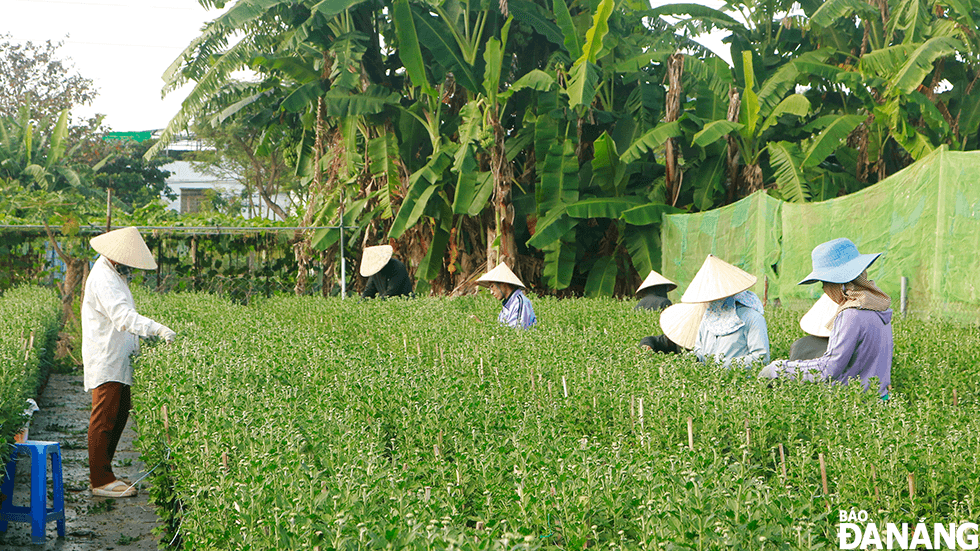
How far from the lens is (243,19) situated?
13781 millimetres

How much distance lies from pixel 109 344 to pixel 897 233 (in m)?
7.96

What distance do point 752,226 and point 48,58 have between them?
30.4 meters

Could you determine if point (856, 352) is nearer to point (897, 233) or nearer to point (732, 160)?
point (897, 233)

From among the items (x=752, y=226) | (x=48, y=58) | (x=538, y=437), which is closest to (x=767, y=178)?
(x=752, y=226)

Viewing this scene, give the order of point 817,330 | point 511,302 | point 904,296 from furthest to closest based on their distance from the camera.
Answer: point 904,296 → point 511,302 → point 817,330

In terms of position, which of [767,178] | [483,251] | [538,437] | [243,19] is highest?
[243,19]

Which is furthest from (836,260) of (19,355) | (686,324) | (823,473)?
(19,355)

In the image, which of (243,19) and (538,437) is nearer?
(538,437)

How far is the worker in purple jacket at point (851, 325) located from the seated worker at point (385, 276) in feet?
24.8

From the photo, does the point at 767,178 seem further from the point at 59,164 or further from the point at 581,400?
the point at 59,164

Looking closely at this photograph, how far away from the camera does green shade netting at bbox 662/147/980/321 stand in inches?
318

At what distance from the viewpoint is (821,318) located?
5.36 m

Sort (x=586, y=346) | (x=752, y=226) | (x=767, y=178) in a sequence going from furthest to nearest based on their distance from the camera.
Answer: (x=767, y=178) < (x=752, y=226) < (x=586, y=346)

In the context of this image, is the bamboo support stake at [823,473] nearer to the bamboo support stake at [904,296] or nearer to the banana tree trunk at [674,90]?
the bamboo support stake at [904,296]
